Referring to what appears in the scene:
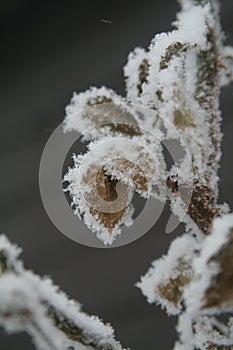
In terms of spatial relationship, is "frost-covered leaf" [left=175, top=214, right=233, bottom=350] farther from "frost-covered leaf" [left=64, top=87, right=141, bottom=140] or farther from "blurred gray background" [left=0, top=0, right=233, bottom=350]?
"blurred gray background" [left=0, top=0, right=233, bottom=350]

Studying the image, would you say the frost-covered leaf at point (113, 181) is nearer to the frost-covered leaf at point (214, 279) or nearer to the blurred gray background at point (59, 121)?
the frost-covered leaf at point (214, 279)

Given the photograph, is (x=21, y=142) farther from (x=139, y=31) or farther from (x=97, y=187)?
(x=97, y=187)

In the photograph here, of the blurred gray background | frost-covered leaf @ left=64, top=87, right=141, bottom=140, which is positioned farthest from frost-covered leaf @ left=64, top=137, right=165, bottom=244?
the blurred gray background

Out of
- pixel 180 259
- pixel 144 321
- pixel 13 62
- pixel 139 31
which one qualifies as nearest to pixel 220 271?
pixel 180 259

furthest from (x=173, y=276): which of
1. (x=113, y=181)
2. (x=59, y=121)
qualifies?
(x=59, y=121)

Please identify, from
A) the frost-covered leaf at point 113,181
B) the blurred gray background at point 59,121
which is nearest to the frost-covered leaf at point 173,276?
the frost-covered leaf at point 113,181

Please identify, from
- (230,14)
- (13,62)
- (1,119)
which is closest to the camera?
(230,14)

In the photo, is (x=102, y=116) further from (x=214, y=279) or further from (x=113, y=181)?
(x=214, y=279)
